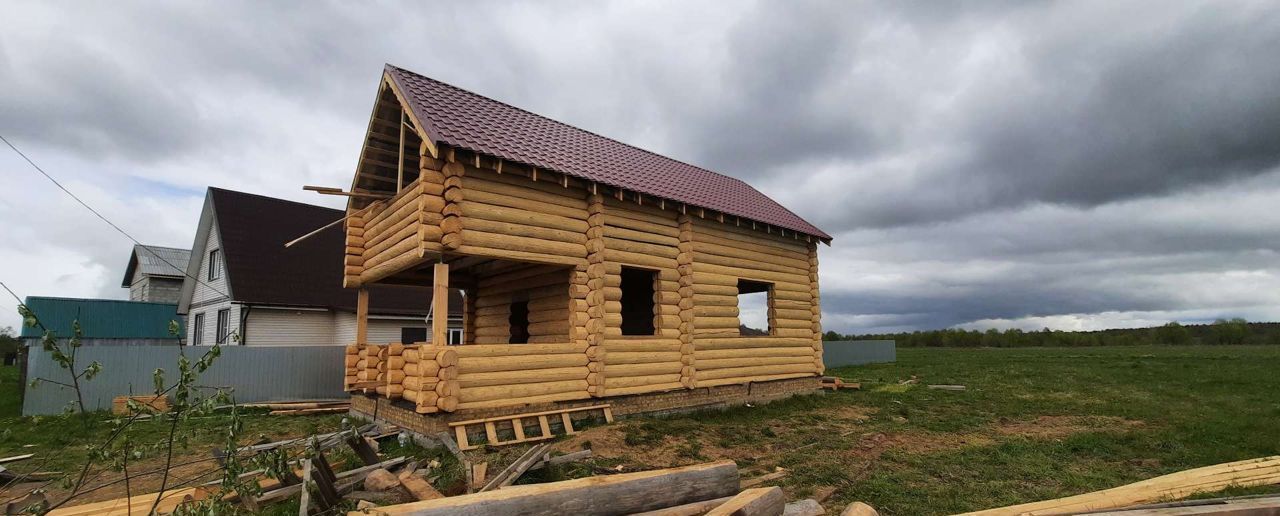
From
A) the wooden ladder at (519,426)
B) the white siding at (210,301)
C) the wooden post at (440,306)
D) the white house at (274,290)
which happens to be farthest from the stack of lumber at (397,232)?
the white siding at (210,301)

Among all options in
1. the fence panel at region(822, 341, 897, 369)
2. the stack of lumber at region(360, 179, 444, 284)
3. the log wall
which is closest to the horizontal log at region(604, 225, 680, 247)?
the log wall

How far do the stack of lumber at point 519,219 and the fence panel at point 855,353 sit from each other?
83.8ft

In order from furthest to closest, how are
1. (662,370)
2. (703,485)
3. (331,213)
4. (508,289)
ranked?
(331,213)
(508,289)
(662,370)
(703,485)

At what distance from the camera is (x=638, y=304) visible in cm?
1609

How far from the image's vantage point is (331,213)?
1122 inches

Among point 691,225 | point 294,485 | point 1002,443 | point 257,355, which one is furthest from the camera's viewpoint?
point 257,355

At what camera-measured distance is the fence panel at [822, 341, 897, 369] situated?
35.7m

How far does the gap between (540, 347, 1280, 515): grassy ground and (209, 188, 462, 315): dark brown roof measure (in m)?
15.9

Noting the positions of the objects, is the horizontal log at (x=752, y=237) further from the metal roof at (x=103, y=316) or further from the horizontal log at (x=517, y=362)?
the metal roof at (x=103, y=316)

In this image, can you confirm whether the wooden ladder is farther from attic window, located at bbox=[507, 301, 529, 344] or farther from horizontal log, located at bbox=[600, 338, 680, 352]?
attic window, located at bbox=[507, 301, 529, 344]

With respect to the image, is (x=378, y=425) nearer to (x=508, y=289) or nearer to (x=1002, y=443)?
(x=508, y=289)

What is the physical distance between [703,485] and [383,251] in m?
9.00

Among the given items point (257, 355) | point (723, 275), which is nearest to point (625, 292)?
point (723, 275)

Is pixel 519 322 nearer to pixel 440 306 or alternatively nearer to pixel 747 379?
pixel 440 306
